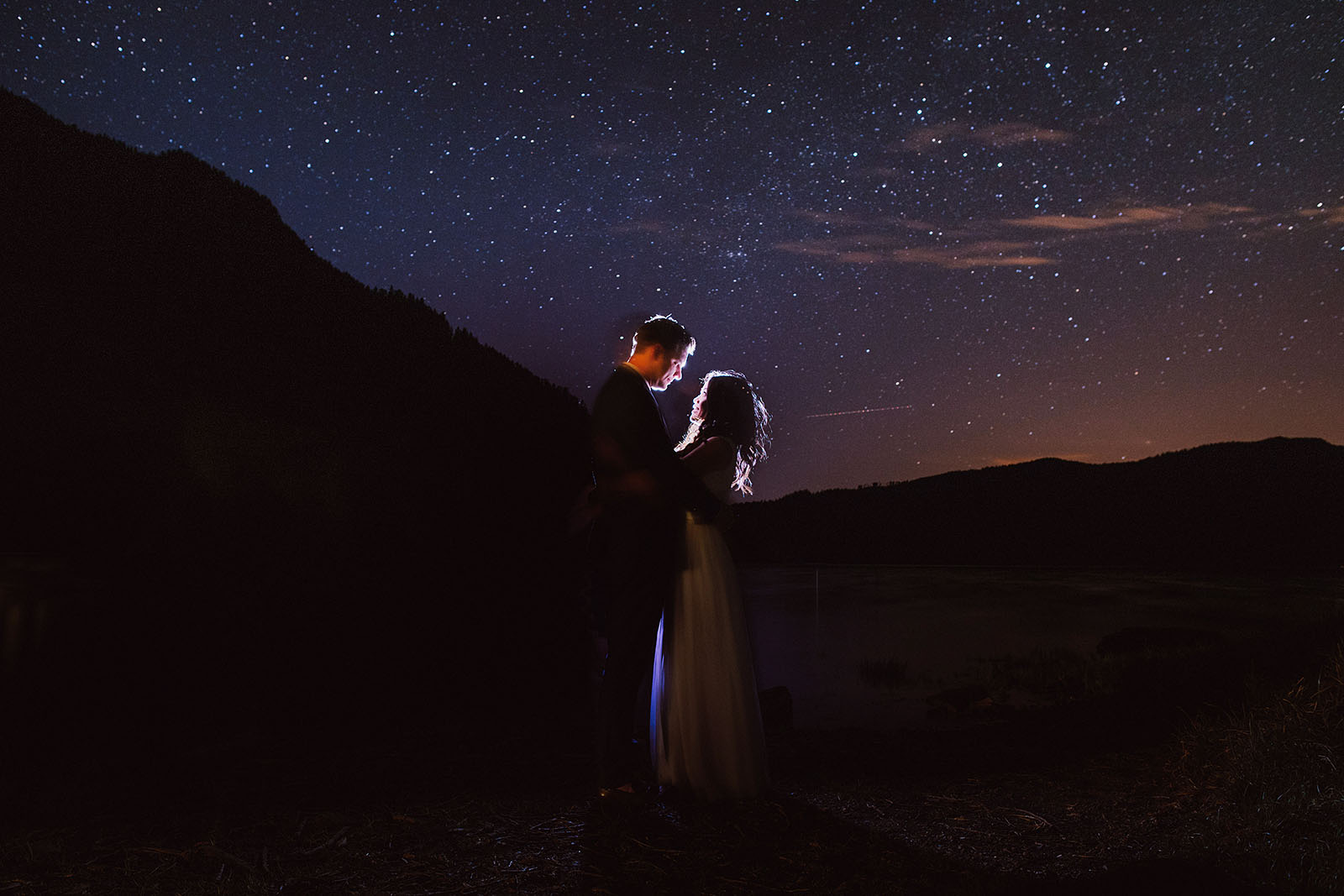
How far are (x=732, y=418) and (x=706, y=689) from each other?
1.13 metres

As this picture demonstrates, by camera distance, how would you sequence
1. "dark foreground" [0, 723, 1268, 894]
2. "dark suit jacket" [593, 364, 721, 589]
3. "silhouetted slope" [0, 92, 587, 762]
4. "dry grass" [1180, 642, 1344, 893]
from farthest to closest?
"silhouetted slope" [0, 92, 587, 762] → "dark suit jacket" [593, 364, 721, 589] → "dry grass" [1180, 642, 1344, 893] → "dark foreground" [0, 723, 1268, 894]

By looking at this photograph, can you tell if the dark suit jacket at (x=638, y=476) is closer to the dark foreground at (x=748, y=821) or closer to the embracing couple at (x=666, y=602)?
the embracing couple at (x=666, y=602)

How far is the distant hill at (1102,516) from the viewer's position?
36.8 meters

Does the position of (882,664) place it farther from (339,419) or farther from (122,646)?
(122,646)

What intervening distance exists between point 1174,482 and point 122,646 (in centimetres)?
6140

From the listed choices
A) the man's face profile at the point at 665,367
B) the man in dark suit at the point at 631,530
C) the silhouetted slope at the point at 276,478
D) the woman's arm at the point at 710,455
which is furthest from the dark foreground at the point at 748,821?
the man's face profile at the point at 665,367

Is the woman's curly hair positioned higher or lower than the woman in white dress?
higher

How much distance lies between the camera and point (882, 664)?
10.8 meters

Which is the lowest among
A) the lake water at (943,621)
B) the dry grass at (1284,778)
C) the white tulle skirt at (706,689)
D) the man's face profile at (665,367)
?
the lake water at (943,621)

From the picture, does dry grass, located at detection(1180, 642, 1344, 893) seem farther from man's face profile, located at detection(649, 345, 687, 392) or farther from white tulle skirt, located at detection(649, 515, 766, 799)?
man's face profile, located at detection(649, 345, 687, 392)

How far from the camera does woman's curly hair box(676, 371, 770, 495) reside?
3248 mm

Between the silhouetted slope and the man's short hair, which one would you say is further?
the silhouetted slope

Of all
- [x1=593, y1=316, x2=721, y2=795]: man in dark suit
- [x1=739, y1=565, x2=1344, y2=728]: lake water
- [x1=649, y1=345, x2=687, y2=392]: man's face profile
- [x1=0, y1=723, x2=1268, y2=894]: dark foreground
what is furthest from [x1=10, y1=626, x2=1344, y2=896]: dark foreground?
[x1=739, y1=565, x2=1344, y2=728]: lake water

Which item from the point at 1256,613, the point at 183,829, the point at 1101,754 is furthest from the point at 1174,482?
the point at 183,829
